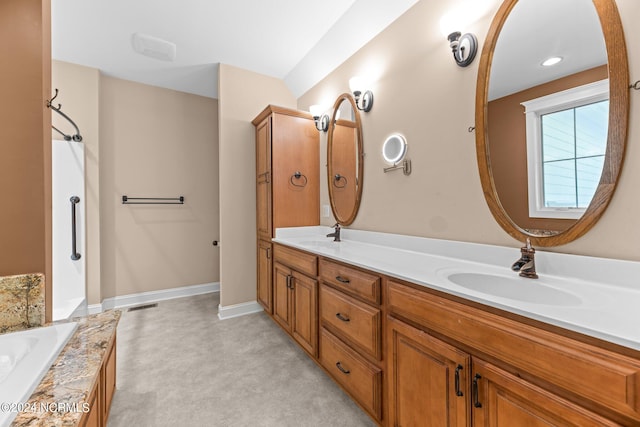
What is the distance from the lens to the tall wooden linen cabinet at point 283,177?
256 cm

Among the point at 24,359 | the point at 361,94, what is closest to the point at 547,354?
the point at 24,359

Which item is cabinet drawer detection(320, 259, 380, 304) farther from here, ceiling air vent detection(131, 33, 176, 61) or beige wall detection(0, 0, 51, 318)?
ceiling air vent detection(131, 33, 176, 61)

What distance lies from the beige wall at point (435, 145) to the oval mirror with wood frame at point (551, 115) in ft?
0.15

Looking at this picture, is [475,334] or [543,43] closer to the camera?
[475,334]

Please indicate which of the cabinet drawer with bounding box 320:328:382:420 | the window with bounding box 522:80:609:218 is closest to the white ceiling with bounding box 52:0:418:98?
the window with bounding box 522:80:609:218

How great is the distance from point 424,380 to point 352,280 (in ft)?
1.80

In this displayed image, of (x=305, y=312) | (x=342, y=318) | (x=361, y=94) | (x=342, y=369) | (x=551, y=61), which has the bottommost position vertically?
(x=342, y=369)

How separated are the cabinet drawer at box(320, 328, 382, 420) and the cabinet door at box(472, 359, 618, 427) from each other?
0.51 m

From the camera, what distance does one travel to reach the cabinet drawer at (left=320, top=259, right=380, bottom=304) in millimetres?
1284

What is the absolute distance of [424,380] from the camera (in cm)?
104

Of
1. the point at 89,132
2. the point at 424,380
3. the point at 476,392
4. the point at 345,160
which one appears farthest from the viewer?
the point at 89,132

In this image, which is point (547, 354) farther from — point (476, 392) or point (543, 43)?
point (543, 43)

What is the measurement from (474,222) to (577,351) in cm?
84

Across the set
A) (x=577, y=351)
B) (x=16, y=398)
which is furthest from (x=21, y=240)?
(x=577, y=351)
